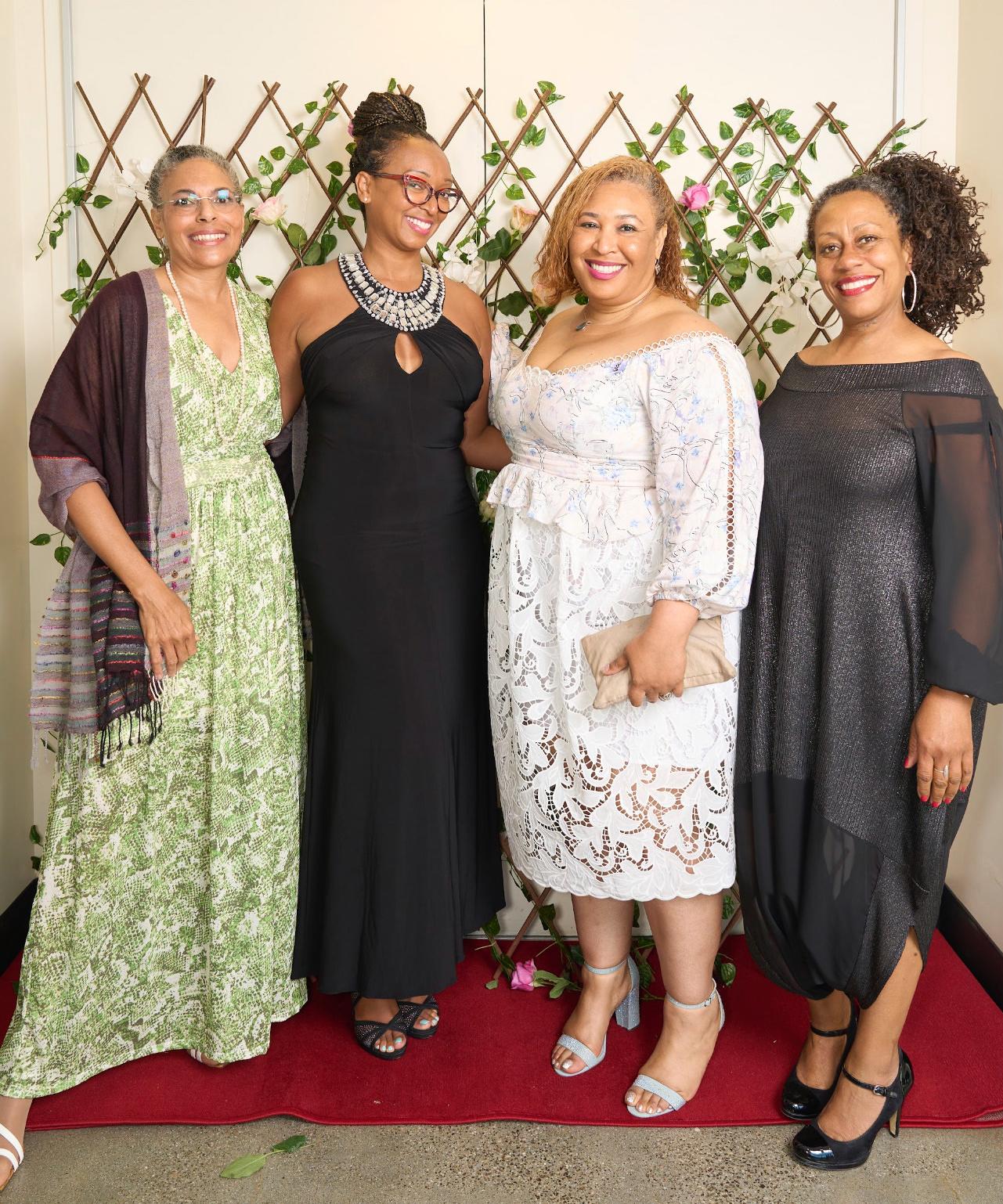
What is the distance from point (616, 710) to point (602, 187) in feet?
2.92

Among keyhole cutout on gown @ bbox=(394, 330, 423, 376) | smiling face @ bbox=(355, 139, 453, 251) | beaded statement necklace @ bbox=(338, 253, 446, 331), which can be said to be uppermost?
smiling face @ bbox=(355, 139, 453, 251)

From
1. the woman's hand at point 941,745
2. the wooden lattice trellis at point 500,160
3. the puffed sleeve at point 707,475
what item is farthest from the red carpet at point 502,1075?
the wooden lattice trellis at point 500,160

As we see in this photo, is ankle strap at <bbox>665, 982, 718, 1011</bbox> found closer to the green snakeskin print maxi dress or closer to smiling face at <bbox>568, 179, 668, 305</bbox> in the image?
the green snakeskin print maxi dress

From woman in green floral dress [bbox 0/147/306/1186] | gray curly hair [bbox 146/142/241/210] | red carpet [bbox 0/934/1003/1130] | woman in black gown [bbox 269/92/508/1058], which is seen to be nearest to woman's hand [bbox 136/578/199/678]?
woman in green floral dress [bbox 0/147/306/1186]

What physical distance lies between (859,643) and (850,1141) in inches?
33.1

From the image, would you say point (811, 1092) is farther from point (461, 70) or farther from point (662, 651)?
point (461, 70)

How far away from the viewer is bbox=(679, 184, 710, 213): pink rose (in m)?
2.33

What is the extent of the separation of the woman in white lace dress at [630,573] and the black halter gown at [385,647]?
134 millimetres

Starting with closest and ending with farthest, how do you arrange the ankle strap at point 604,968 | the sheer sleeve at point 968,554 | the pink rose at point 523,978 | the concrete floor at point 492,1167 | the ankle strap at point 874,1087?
the sheer sleeve at point 968,554 → the concrete floor at point 492,1167 → the ankle strap at point 874,1087 → the ankle strap at point 604,968 → the pink rose at point 523,978

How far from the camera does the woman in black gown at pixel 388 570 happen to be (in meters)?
2.03

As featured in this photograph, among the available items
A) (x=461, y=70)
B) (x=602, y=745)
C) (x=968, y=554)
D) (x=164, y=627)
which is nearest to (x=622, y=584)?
(x=602, y=745)

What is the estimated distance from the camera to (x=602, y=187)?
1.87 m

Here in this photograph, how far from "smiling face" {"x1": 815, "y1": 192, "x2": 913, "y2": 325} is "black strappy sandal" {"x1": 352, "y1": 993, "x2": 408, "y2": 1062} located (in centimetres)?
157

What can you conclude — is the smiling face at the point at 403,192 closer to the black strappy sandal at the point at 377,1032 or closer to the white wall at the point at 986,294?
the white wall at the point at 986,294
